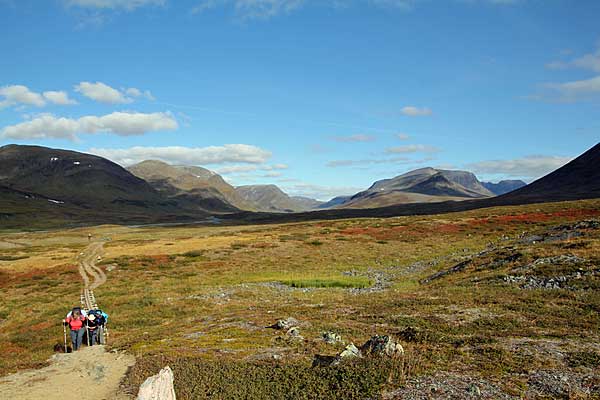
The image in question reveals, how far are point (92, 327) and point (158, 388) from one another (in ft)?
49.5

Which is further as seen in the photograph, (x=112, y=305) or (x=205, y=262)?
(x=205, y=262)

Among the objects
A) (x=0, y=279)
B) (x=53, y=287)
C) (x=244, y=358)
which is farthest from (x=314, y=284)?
(x=0, y=279)

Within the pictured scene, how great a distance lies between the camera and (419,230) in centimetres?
8194

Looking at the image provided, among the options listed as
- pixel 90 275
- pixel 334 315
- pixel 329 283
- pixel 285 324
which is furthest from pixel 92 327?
pixel 90 275

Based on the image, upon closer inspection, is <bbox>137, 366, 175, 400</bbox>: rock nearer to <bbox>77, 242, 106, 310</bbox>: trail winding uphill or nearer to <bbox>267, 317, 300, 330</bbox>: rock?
<bbox>267, 317, 300, 330</bbox>: rock

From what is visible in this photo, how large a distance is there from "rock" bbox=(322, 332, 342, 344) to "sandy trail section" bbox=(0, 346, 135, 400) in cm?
952

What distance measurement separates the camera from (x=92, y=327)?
24859 mm

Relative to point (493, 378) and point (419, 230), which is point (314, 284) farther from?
point (419, 230)

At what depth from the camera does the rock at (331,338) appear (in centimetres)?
1958

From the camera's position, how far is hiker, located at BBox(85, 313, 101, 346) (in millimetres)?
24844

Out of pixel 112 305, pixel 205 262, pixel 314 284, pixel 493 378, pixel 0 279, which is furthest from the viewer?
pixel 205 262

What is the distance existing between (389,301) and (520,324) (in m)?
10.2

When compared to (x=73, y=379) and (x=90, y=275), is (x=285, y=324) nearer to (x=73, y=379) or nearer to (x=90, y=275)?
(x=73, y=379)

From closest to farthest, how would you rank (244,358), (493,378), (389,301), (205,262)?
1. (493,378)
2. (244,358)
3. (389,301)
4. (205,262)
